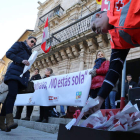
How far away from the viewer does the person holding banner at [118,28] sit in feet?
3.01

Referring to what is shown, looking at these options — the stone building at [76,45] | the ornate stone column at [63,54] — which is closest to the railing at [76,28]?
the stone building at [76,45]

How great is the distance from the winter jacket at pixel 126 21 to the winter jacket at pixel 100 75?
2321 millimetres

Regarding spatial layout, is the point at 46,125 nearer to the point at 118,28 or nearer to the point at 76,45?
the point at 118,28

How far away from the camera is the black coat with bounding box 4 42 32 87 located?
8.46ft

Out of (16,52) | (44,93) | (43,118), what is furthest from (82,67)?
(16,52)

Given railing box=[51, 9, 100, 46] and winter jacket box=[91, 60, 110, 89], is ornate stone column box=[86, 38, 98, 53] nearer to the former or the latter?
railing box=[51, 9, 100, 46]

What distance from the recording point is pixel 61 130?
1.04 metres

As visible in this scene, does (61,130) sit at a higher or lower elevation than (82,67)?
lower

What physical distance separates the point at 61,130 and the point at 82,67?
7.31 metres

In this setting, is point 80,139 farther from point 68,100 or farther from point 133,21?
point 68,100

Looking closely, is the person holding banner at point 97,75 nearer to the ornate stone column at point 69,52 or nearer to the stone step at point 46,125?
the stone step at point 46,125

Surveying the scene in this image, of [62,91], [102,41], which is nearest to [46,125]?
[62,91]

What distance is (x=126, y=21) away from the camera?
3.02 feet

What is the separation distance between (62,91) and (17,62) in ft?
6.55
